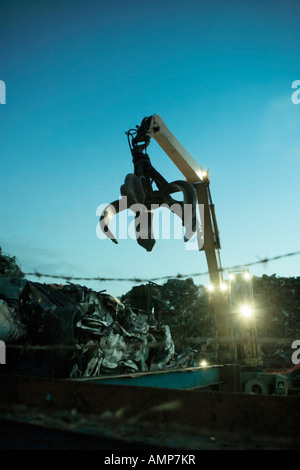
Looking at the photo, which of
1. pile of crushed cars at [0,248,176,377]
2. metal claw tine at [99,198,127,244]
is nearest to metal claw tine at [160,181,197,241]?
metal claw tine at [99,198,127,244]

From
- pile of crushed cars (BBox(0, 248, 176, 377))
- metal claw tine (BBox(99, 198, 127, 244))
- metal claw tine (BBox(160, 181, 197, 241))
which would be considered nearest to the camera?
metal claw tine (BBox(160, 181, 197, 241))

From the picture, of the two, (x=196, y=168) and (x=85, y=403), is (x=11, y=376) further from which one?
(x=196, y=168)

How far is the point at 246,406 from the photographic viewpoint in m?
1.56

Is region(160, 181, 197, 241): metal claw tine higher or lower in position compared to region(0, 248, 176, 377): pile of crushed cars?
higher

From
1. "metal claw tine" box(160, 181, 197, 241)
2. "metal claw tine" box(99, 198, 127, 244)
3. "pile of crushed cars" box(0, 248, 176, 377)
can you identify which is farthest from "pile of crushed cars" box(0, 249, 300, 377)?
"metal claw tine" box(160, 181, 197, 241)

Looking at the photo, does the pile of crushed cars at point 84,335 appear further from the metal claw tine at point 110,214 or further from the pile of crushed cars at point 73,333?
the metal claw tine at point 110,214

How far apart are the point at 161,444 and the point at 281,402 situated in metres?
0.64

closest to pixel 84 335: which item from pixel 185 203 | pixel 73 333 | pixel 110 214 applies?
pixel 73 333

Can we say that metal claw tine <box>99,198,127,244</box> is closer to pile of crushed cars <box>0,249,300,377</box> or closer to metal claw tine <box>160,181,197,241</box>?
metal claw tine <box>160,181,197,241</box>

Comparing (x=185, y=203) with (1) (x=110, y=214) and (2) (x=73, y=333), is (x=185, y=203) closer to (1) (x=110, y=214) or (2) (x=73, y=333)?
(1) (x=110, y=214)

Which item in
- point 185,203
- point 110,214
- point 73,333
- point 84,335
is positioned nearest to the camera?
point 185,203

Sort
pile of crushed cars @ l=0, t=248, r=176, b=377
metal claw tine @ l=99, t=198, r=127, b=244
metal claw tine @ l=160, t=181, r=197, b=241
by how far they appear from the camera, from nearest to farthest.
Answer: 1. metal claw tine @ l=160, t=181, r=197, b=241
2. metal claw tine @ l=99, t=198, r=127, b=244
3. pile of crushed cars @ l=0, t=248, r=176, b=377

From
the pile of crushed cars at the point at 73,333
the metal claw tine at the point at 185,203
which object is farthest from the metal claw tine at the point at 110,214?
the pile of crushed cars at the point at 73,333

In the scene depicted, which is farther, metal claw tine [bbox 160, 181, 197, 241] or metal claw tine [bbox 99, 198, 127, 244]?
metal claw tine [bbox 99, 198, 127, 244]
